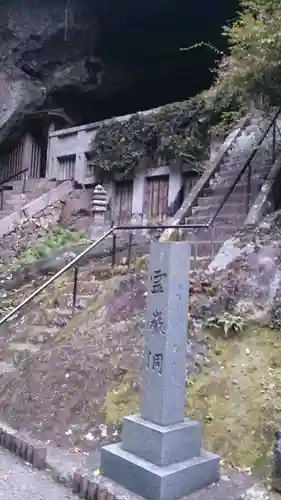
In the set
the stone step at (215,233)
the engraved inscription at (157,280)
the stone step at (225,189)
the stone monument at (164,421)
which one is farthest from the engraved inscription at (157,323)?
the stone step at (225,189)

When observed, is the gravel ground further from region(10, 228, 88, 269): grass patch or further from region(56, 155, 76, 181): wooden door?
region(56, 155, 76, 181): wooden door

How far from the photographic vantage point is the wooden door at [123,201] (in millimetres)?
14555

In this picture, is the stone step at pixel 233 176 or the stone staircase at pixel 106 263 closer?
the stone staircase at pixel 106 263

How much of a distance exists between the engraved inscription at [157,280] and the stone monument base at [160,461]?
1.12m

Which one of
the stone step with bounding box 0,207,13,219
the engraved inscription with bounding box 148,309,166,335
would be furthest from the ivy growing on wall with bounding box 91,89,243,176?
the engraved inscription with bounding box 148,309,166,335

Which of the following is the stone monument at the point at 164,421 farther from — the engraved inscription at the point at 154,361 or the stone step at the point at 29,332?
the stone step at the point at 29,332

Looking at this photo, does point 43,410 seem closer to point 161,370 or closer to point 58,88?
point 161,370

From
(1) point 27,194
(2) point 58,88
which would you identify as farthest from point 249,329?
(2) point 58,88

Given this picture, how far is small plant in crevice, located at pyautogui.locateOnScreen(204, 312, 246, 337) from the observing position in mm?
5902

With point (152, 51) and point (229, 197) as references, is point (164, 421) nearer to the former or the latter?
point (229, 197)

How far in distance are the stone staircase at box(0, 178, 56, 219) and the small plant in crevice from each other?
10446mm

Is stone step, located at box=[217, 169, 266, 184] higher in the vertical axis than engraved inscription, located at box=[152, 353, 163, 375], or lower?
higher

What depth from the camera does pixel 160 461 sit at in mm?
3811

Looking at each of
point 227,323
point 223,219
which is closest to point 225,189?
point 223,219
